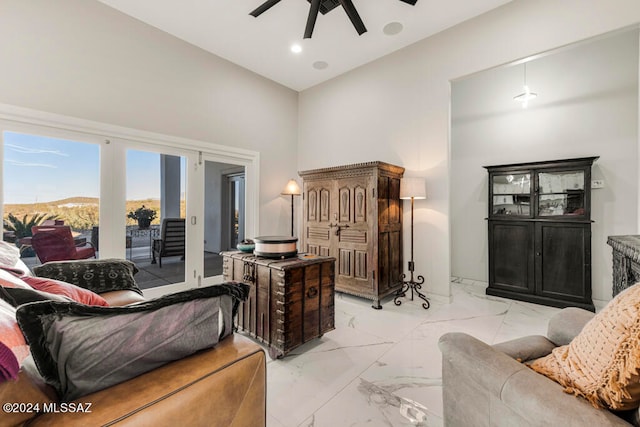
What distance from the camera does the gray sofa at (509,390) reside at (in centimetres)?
76

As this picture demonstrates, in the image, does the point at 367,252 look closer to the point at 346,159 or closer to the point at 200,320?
the point at 346,159

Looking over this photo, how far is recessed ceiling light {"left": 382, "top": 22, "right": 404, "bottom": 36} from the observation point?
326 cm

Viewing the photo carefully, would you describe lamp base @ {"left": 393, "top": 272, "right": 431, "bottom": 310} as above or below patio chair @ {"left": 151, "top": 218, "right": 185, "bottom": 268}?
below

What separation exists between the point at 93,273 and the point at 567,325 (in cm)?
301

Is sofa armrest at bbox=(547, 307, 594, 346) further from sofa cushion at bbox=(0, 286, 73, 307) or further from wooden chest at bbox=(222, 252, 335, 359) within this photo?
sofa cushion at bbox=(0, 286, 73, 307)

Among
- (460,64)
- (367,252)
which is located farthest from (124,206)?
(460,64)

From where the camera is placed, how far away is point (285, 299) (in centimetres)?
201

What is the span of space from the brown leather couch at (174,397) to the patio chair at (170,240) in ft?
10.0

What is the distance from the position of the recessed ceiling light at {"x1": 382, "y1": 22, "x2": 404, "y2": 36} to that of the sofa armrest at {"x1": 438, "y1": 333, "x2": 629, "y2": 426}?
3.53 meters

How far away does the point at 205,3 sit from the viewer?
2965 mm

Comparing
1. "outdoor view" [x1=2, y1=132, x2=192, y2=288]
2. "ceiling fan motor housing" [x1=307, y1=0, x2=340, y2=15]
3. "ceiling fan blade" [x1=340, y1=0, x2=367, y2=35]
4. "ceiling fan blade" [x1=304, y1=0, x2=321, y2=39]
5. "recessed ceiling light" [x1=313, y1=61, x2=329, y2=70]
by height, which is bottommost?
"outdoor view" [x1=2, y1=132, x2=192, y2=288]

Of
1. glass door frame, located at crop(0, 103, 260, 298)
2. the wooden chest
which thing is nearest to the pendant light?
the wooden chest

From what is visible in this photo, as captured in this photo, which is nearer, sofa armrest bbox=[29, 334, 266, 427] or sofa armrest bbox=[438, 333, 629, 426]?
sofa armrest bbox=[29, 334, 266, 427]

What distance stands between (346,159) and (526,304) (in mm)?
3098
